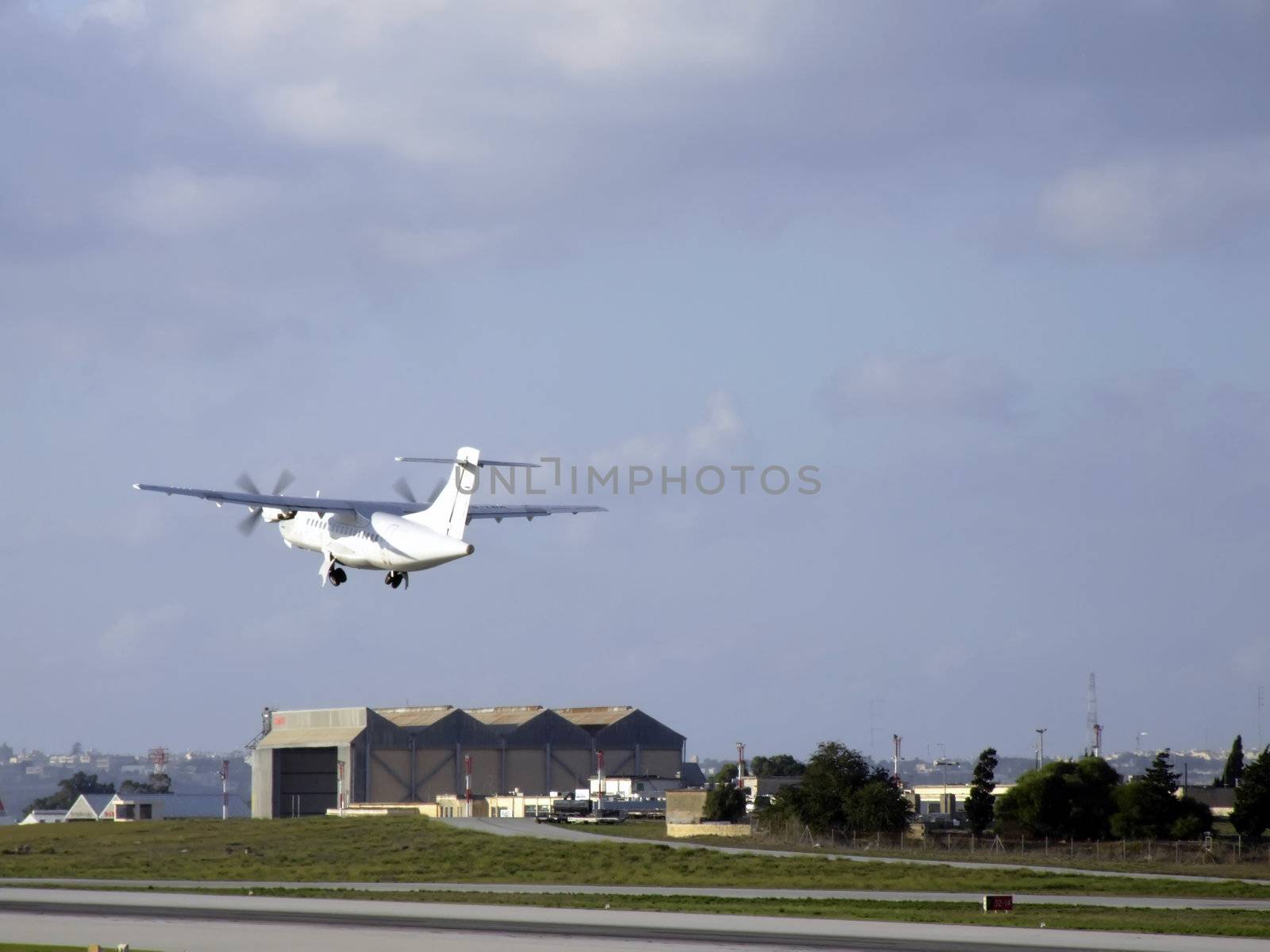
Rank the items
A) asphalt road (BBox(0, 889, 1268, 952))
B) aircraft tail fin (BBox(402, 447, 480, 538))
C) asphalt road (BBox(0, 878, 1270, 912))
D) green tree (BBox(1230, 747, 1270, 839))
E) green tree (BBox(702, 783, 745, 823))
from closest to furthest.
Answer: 1. asphalt road (BBox(0, 889, 1268, 952))
2. asphalt road (BBox(0, 878, 1270, 912))
3. aircraft tail fin (BBox(402, 447, 480, 538))
4. green tree (BBox(1230, 747, 1270, 839))
5. green tree (BBox(702, 783, 745, 823))

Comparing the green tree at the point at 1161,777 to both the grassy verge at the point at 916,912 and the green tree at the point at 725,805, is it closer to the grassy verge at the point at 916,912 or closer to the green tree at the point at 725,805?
the green tree at the point at 725,805

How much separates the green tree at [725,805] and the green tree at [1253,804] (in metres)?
28.3

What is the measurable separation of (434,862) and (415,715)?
57.2 metres

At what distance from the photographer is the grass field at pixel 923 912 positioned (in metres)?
42.6

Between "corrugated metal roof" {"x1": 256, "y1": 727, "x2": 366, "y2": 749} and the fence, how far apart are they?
156ft

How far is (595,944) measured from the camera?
36719 mm

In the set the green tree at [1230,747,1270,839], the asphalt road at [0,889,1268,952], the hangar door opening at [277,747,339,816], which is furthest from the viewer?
the hangar door opening at [277,747,339,816]

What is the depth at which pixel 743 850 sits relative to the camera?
77.6 metres

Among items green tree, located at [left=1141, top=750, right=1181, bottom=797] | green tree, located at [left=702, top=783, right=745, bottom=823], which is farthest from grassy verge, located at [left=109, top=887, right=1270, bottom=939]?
green tree, located at [left=1141, top=750, right=1181, bottom=797]

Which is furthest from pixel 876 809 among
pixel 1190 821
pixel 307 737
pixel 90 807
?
pixel 90 807

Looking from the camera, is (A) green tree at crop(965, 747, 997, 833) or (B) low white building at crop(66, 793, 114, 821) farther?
(B) low white building at crop(66, 793, 114, 821)

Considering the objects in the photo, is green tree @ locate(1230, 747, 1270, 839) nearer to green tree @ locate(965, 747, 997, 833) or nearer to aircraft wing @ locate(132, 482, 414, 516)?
green tree @ locate(965, 747, 997, 833)

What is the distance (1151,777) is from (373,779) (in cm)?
6225

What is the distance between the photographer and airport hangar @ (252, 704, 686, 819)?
12731cm
